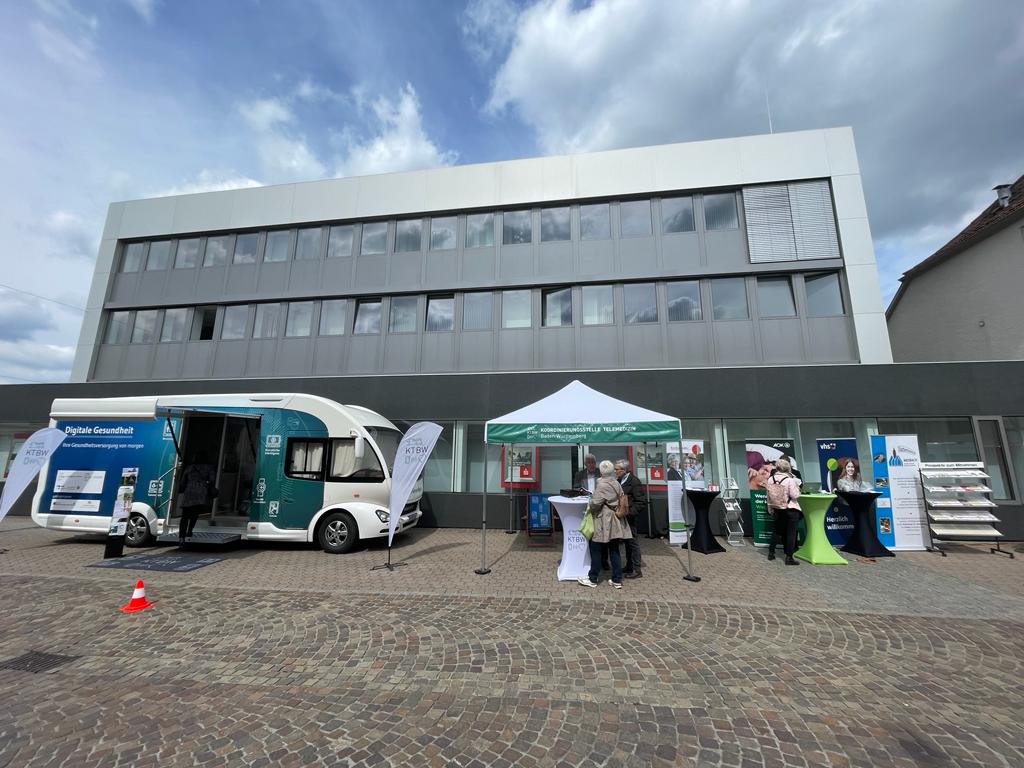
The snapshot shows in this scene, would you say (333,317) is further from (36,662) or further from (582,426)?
(36,662)

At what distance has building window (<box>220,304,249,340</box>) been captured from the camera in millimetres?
14383

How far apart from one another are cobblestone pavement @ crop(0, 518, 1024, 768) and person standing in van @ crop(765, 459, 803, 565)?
2.90 ft

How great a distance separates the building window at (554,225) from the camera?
526 inches

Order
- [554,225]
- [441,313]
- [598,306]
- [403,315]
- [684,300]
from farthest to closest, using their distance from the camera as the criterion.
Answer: [403,315]
[441,313]
[554,225]
[598,306]
[684,300]

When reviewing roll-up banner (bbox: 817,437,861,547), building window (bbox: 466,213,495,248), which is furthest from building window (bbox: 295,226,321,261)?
roll-up banner (bbox: 817,437,861,547)

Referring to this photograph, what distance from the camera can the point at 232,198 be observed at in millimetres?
15312

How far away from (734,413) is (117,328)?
67.2 ft

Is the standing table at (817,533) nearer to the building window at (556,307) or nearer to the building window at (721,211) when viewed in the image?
the building window at (556,307)

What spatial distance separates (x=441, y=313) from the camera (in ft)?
44.5

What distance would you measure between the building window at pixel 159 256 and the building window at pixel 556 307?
13.8 metres

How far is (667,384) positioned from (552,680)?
8696 mm

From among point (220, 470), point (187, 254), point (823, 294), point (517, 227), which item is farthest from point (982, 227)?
point (187, 254)

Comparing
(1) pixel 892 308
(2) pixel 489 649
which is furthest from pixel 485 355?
(1) pixel 892 308

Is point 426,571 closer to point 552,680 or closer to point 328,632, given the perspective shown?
point 328,632
